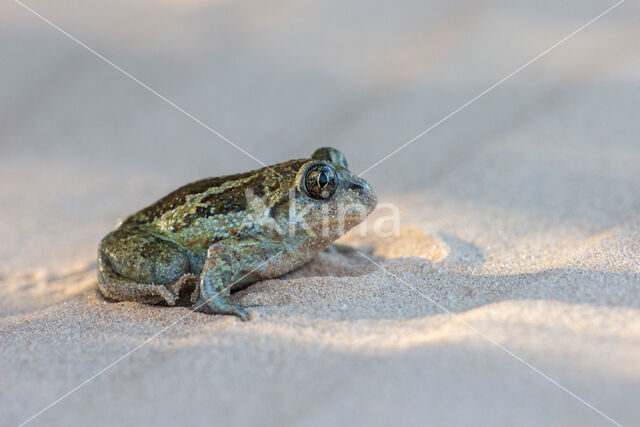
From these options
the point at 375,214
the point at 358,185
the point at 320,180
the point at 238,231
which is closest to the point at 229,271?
the point at 238,231

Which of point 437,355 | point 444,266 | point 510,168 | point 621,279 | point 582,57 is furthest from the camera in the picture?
point 582,57

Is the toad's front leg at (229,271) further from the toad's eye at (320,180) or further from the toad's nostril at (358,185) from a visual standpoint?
the toad's nostril at (358,185)

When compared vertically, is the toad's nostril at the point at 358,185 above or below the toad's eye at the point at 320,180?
above

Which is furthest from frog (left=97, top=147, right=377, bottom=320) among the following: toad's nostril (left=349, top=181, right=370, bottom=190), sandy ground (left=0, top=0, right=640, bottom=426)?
sandy ground (left=0, top=0, right=640, bottom=426)

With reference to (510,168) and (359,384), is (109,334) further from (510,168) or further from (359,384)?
(510,168)

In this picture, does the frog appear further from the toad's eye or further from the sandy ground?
the sandy ground

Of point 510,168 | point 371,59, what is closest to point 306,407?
point 510,168

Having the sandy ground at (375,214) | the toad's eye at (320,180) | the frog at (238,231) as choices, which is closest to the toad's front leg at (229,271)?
the frog at (238,231)
